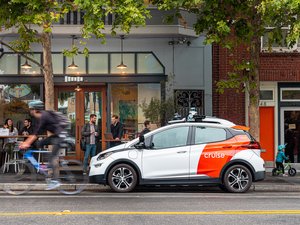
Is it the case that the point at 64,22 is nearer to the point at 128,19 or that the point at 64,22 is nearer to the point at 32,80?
the point at 32,80

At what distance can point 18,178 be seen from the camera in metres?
12.2

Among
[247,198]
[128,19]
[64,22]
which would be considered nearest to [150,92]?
[64,22]

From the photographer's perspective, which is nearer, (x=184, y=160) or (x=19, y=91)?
(x=184, y=160)

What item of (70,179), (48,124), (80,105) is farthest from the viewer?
(80,105)

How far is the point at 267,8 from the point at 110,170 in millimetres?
5434

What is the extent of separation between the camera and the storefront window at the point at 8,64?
Answer: 719 inches

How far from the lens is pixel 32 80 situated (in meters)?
18.1

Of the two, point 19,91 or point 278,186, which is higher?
point 19,91

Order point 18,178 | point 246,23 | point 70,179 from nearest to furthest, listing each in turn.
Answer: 1. point 70,179
2. point 18,178
3. point 246,23

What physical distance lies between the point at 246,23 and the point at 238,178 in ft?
14.3

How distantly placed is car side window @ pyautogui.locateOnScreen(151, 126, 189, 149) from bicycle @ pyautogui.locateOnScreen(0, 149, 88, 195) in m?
1.94

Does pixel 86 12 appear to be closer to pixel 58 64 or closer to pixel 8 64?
pixel 58 64

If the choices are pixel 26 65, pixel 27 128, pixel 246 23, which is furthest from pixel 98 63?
pixel 246 23

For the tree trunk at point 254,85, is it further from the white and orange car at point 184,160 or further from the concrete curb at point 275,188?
the white and orange car at point 184,160
